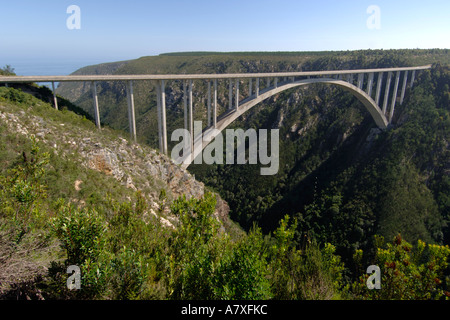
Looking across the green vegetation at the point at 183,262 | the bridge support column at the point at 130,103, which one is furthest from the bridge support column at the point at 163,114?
the green vegetation at the point at 183,262

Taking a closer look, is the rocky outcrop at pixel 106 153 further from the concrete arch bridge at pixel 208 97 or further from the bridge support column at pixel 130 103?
the concrete arch bridge at pixel 208 97

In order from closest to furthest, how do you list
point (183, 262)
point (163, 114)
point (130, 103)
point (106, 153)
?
point (183, 262) < point (106, 153) < point (130, 103) < point (163, 114)

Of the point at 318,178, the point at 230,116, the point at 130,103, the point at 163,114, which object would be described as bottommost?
the point at 318,178

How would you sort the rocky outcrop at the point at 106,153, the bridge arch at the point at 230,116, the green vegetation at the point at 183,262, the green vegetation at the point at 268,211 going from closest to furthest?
1. the green vegetation at the point at 183,262
2. the green vegetation at the point at 268,211
3. the rocky outcrop at the point at 106,153
4. the bridge arch at the point at 230,116

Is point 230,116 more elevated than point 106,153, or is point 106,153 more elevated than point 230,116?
point 230,116

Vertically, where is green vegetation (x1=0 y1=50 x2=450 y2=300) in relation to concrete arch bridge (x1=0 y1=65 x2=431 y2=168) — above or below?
below

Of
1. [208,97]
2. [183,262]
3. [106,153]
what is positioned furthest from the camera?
[208,97]

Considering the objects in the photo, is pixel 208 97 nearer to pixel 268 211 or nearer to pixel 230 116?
pixel 230 116

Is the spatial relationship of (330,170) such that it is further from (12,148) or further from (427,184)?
(12,148)

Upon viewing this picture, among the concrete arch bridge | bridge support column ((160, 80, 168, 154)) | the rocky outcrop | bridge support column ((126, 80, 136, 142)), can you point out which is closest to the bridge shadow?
the concrete arch bridge

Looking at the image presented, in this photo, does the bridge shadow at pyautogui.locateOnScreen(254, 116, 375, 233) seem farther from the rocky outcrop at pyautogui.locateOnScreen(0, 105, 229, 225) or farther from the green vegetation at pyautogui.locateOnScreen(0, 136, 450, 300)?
the green vegetation at pyautogui.locateOnScreen(0, 136, 450, 300)

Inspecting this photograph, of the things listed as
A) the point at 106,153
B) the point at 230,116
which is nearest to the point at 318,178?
the point at 230,116
